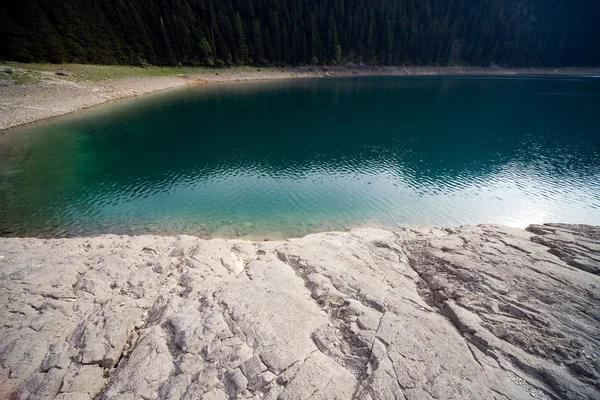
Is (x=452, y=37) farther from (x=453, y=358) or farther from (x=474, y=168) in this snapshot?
(x=453, y=358)

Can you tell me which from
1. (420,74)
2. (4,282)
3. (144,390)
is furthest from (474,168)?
(420,74)

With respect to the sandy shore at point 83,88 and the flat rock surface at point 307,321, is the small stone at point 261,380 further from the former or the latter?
the sandy shore at point 83,88

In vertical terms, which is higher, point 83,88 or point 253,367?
point 83,88

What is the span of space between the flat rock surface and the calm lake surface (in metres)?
5.57

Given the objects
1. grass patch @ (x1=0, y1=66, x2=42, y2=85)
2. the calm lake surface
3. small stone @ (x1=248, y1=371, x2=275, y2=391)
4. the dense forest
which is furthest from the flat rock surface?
the dense forest

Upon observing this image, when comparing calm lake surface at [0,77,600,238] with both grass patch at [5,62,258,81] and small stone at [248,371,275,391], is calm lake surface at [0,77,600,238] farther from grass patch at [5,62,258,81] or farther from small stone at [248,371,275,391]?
grass patch at [5,62,258,81]

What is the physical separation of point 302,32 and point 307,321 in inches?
4442

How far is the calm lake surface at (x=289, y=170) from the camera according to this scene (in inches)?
737

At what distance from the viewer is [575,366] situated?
22.7 feet

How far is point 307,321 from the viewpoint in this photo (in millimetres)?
8758

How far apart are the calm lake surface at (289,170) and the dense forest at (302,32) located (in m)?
31.7

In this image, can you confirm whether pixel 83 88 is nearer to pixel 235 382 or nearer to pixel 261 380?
pixel 235 382

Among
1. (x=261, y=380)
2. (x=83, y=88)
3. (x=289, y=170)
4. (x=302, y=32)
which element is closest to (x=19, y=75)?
(x=83, y=88)

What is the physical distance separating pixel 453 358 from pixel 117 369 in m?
9.23
